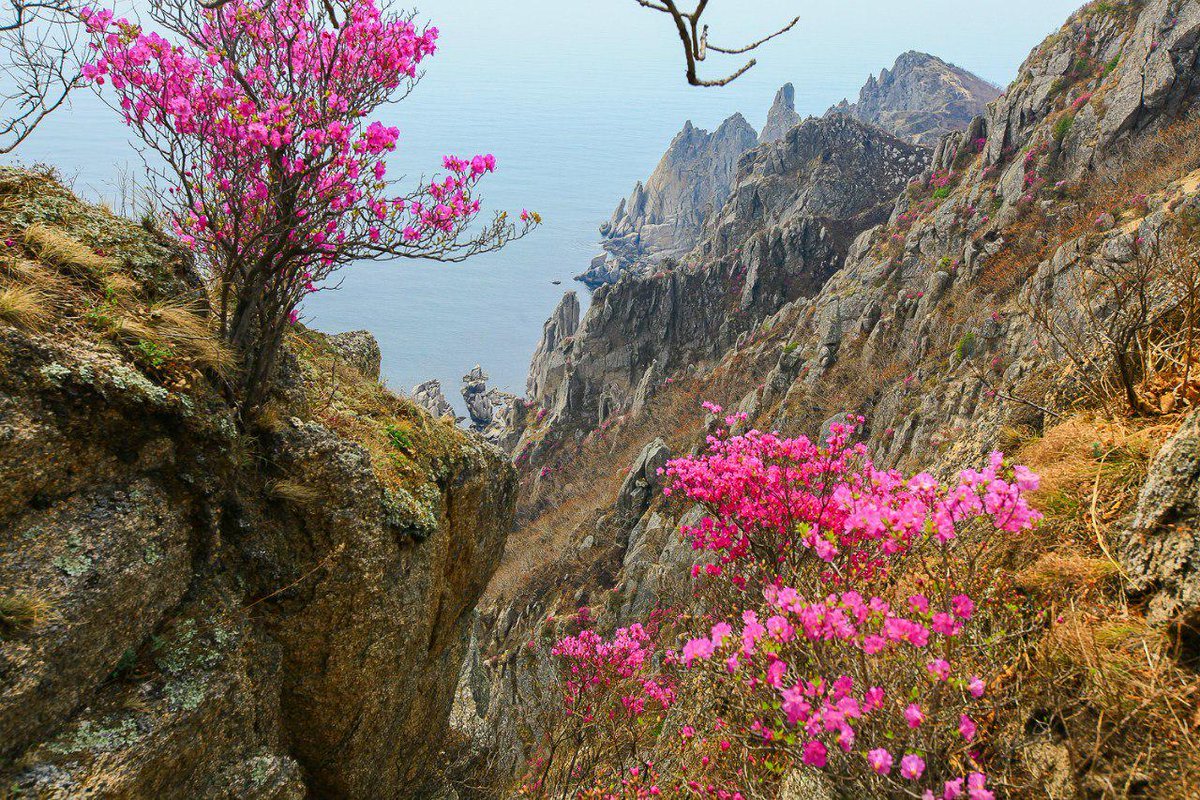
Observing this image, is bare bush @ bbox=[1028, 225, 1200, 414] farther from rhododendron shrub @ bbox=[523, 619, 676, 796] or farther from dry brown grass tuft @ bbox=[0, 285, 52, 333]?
dry brown grass tuft @ bbox=[0, 285, 52, 333]

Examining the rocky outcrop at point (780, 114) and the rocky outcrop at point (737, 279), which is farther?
the rocky outcrop at point (780, 114)

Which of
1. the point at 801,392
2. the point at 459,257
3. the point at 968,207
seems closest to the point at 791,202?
the point at 968,207

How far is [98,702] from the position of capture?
143 inches

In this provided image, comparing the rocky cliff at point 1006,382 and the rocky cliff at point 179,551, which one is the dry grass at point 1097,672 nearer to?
the rocky cliff at point 1006,382

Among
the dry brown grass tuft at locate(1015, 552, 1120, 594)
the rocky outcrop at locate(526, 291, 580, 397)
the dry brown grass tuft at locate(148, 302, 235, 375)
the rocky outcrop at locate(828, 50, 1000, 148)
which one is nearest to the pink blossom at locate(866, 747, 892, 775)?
the dry brown grass tuft at locate(1015, 552, 1120, 594)

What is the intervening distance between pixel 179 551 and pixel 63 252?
2.46 metres

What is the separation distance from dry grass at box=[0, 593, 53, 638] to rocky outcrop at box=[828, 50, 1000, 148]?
397ft

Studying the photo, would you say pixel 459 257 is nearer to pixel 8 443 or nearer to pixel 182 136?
pixel 182 136

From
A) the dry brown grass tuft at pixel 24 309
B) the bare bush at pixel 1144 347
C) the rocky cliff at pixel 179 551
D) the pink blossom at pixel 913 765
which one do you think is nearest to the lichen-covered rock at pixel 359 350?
the rocky cliff at pixel 179 551

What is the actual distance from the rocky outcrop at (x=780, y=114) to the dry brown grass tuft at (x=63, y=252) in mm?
186350

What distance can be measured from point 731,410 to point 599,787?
38018 millimetres

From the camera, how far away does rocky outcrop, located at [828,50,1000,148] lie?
114m

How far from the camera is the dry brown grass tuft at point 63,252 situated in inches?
173

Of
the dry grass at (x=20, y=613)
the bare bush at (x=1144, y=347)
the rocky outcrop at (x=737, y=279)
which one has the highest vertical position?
the rocky outcrop at (x=737, y=279)
